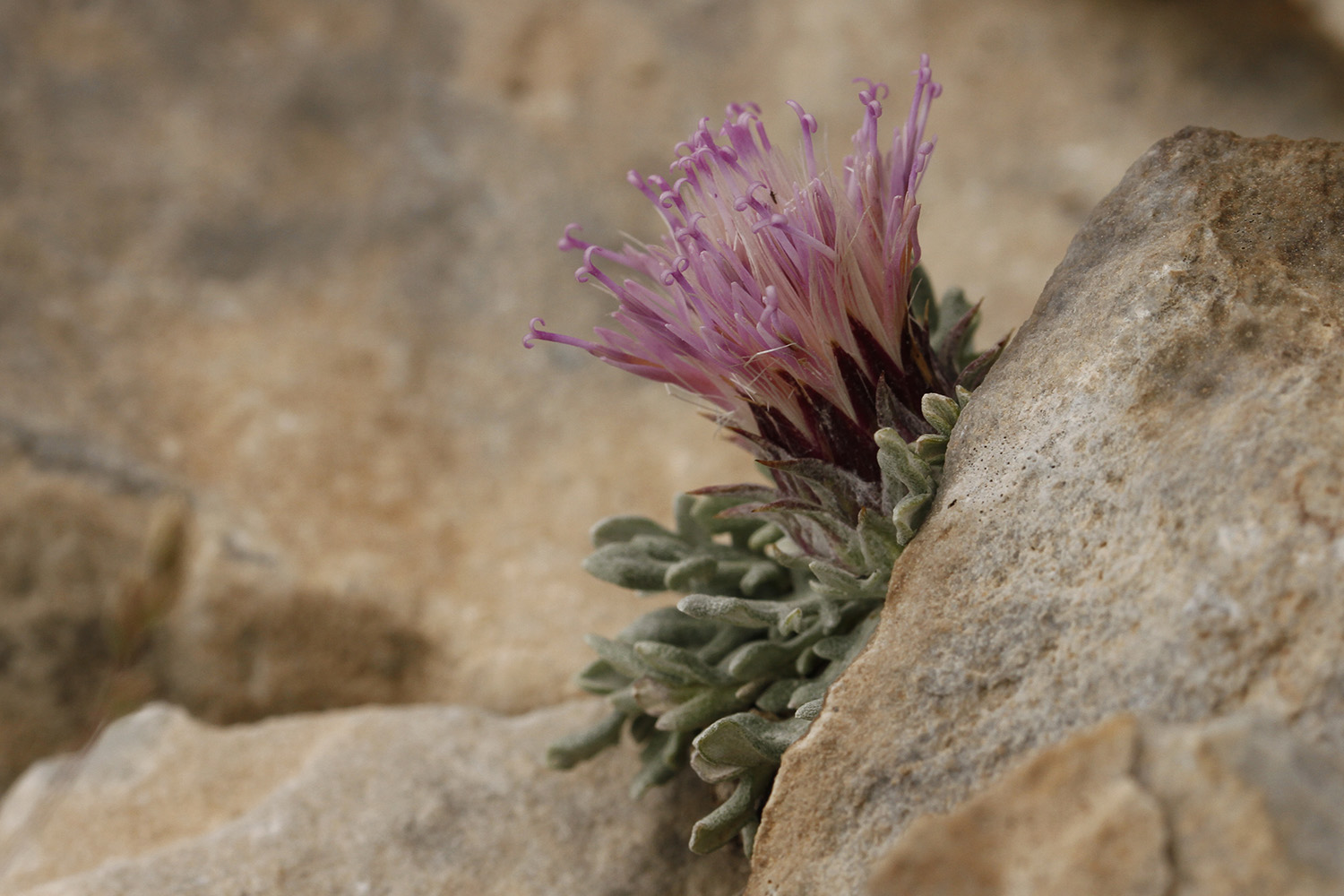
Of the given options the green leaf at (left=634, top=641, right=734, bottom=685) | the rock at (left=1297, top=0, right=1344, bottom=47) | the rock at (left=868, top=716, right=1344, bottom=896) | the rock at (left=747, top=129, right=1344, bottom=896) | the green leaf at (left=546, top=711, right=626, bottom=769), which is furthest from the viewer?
the rock at (left=1297, top=0, right=1344, bottom=47)

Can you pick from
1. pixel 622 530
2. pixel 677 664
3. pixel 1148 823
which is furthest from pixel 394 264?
pixel 1148 823

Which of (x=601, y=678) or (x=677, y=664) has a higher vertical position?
(x=601, y=678)

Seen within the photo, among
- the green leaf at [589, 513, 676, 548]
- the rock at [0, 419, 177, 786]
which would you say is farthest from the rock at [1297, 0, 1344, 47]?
the rock at [0, 419, 177, 786]

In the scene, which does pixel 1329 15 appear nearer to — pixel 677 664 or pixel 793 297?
pixel 793 297

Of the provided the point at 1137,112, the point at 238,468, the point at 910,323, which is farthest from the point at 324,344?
the point at 1137,112

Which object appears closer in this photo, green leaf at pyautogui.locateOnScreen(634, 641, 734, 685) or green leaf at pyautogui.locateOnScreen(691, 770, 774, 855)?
green leaf at pyautogui.locateOnScreen(691, 770, 774, 855)

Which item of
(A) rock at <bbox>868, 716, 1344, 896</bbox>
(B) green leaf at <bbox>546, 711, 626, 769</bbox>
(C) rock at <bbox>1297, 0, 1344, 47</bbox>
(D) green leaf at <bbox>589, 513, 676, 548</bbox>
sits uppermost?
(C) rock at <bbox>1297, 0, 1344, 47</bbox>

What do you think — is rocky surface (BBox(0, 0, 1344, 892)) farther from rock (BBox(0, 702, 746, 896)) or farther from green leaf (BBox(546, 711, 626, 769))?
green leaf (BBox(546, 711, 626, 769))
